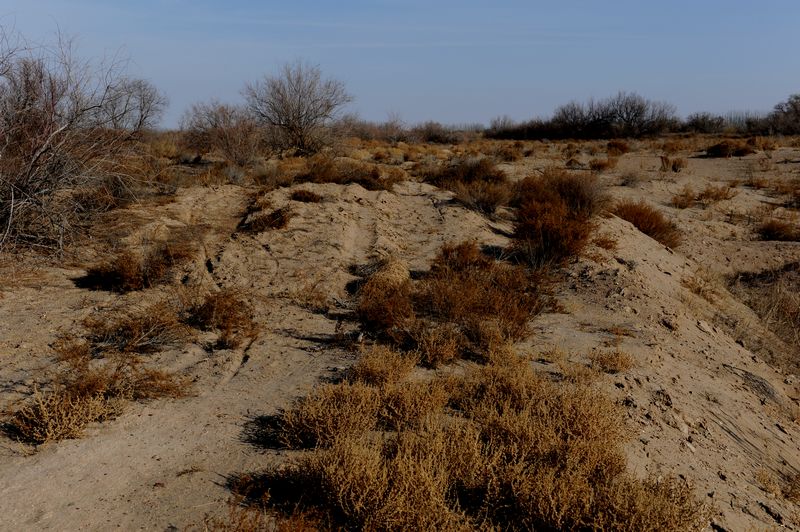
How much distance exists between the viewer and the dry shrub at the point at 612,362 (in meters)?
5.44

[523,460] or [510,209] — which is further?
[510,209]

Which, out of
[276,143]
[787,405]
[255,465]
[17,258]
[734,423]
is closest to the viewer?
[255,465]

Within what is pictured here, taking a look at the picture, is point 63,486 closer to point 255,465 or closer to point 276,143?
point 255,465

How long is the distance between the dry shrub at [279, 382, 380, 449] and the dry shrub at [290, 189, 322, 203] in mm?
6990

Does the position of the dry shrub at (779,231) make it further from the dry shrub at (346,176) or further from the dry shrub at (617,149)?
the dry shrub at (617,149)

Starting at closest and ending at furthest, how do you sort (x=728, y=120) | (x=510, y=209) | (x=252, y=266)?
(x=252, y=266) < (x=510, y=209) < (x=728, y=120)

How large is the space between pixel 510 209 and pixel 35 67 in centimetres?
838

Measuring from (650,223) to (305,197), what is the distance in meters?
6.87

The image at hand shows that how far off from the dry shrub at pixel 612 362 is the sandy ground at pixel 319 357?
10 cm

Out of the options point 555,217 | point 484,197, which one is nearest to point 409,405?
point 555,217

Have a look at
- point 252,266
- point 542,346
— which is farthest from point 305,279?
point 542,346

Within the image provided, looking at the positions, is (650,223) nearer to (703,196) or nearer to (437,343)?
(703,196)

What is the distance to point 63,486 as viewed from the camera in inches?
140

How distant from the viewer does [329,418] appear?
13.2 ft
